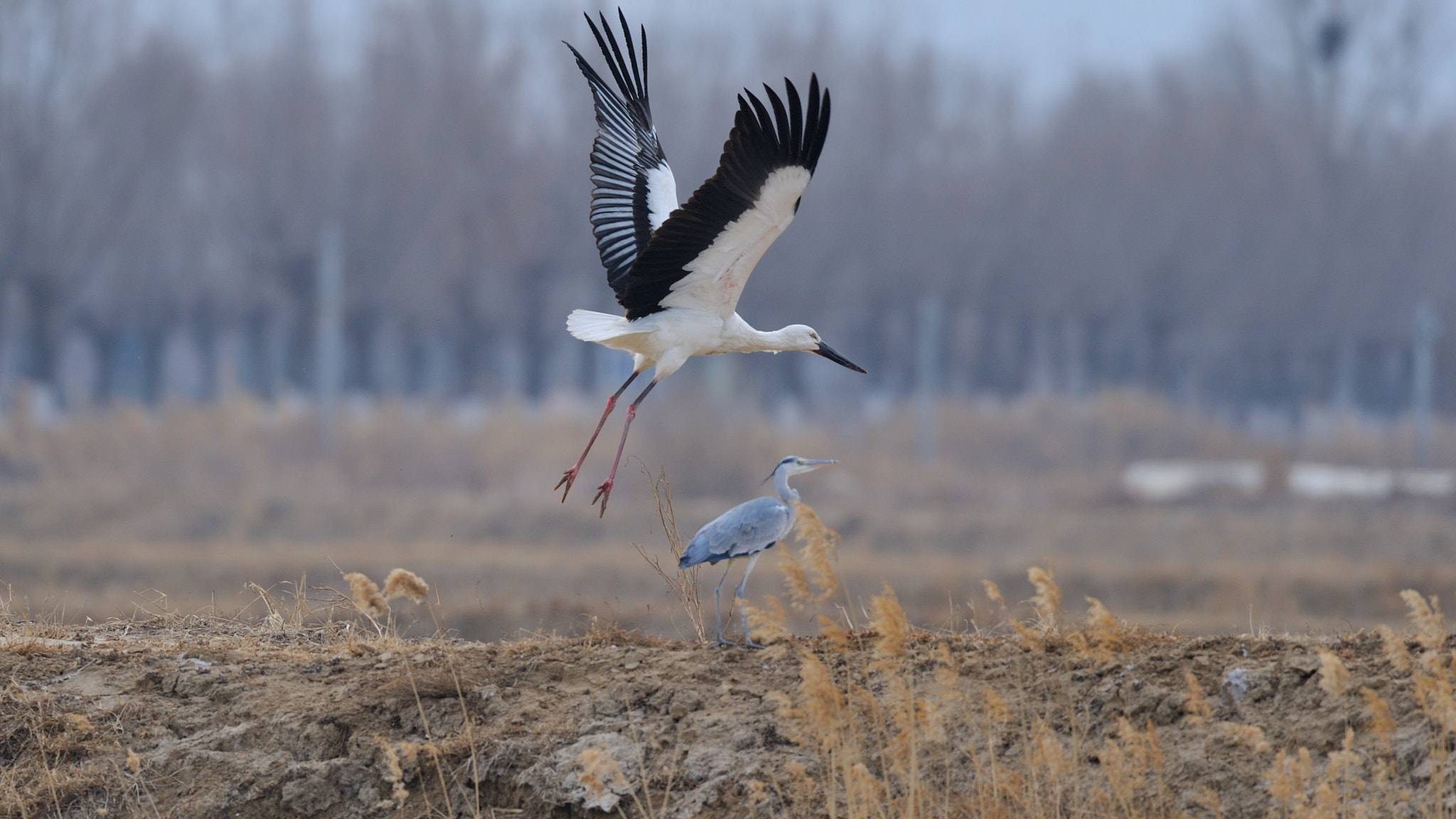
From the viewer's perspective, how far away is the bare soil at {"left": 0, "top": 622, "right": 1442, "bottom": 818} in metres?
5.18

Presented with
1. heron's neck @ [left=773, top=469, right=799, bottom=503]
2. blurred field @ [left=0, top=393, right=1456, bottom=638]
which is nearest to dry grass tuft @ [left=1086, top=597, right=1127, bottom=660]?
heron's neck @ [left=773, top=469, right=799, bottom=503]

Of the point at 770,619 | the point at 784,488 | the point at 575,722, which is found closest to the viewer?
the point at 770,619

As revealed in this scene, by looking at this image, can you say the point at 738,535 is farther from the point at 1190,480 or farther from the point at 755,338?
the point at 1190,480

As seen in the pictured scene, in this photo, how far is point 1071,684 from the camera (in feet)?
18.3

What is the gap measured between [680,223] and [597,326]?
45.8 inches

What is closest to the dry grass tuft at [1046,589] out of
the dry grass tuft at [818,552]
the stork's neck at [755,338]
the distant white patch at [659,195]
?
the dry grass tuft at [818,552]

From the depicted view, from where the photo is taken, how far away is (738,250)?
24.2 feet

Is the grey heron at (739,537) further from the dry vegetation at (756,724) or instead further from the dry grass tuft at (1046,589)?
the dry grass tuft at (1046,589)

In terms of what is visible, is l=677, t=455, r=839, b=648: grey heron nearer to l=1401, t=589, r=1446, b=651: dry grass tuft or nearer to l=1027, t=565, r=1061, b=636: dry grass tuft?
l=1027, t=565, r=1061, b=636: dry grass tuft

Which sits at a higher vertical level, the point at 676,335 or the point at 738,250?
the point at 738,250

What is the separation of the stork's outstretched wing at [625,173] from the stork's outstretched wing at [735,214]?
0.70m

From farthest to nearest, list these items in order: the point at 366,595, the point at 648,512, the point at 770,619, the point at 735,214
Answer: the point at 648,512 → the point at 735,214 → the point at 366,595 → the point at 770,619

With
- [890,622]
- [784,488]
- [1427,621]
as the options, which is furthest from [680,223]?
[1427,621]

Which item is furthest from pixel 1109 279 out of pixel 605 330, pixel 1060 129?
pixel 605 330
